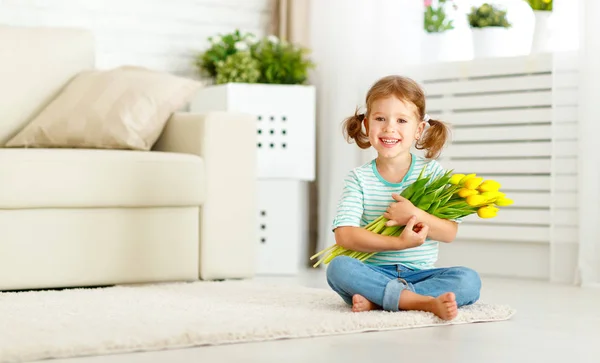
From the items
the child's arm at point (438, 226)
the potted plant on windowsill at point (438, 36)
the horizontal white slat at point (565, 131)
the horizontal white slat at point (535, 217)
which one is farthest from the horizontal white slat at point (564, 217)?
the child's arm at point (438, 226)

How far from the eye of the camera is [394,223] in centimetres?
223

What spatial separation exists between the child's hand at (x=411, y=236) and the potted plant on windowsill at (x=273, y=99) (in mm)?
1473

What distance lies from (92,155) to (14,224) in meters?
0.30

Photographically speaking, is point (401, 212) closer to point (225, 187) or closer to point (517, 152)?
point (225, 187)

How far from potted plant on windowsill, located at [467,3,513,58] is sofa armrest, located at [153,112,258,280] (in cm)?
109

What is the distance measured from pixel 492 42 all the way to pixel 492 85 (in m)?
0.25

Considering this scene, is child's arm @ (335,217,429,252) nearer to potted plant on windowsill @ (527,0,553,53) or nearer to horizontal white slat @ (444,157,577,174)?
horizontal white slat @ (444,157,577,174)

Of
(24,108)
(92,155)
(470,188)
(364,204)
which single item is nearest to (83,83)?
(24,108)

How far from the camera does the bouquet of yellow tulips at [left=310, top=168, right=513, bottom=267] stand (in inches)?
88.1

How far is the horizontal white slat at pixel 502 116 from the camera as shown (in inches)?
133

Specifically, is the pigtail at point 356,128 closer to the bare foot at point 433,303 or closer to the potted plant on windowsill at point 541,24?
the bare foot at point 433,303

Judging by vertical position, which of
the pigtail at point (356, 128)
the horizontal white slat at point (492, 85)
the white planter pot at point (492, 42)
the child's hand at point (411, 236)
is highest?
the white planter pot at point (492, 42)

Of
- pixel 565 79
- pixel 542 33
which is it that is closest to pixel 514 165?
pixel 565 79

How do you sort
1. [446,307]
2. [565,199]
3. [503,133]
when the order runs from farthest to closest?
[503,133]
[565,199]
[446,307]
